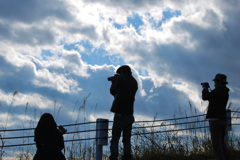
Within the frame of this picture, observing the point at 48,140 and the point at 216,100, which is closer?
the point at 48,140

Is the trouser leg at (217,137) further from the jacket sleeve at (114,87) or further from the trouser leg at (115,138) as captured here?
the jacket sleeve at (114,87)

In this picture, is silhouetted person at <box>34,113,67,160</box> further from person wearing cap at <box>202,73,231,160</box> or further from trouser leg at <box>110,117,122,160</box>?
person wearing cap at <box>202,73,231,160</box>

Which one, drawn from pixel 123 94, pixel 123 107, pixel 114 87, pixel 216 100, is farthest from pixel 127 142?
pixel 216 100

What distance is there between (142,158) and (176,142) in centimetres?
102

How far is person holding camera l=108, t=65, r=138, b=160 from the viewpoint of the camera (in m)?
4.86

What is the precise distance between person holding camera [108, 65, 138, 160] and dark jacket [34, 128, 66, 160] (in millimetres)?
943

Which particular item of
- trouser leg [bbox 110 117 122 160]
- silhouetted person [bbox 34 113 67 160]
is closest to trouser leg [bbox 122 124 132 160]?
trouser leg [bbox 110 117 122 160]

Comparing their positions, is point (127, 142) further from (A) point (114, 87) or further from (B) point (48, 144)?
(B) point (48, 144)

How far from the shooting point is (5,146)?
5.58 metres

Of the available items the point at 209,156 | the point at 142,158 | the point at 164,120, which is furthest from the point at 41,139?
the point at 209,156

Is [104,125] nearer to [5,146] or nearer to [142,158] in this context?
[142,158]

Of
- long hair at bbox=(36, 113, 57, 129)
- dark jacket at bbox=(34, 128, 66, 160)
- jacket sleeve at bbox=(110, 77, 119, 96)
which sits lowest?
dark jacket at bbox=(34, 128, 66, 160)

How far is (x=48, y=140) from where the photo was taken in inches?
172

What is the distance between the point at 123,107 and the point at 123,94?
23 centimetres
